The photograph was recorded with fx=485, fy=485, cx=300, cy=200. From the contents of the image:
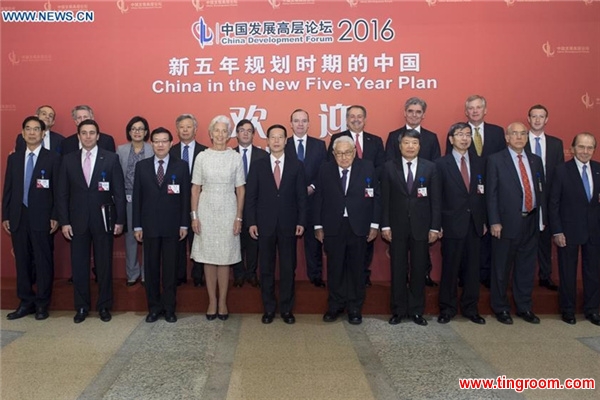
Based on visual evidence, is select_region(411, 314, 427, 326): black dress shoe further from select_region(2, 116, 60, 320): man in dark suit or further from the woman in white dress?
select_region(2, 116, 60, 320): man in dark suit

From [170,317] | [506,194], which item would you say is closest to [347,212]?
[506,194]

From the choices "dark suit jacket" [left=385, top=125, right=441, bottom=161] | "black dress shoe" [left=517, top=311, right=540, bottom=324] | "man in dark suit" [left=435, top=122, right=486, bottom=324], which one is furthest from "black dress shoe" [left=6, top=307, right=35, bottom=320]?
"black dress shoe" [left=517, top=311, right=540, bottom=324]

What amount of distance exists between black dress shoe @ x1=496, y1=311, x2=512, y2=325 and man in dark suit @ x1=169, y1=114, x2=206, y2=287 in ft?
8.23

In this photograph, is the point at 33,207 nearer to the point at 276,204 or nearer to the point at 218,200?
the point at 218,200

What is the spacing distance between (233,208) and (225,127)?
62 centimetres

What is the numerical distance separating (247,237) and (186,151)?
35.7 inches

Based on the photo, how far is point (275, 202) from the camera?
12.1ft

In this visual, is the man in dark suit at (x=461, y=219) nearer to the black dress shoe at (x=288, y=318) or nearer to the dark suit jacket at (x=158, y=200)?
the black dress shoe at (x=288, y=318)

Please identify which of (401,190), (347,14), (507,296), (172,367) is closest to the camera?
(172,367)

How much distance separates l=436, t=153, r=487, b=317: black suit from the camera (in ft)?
12.2

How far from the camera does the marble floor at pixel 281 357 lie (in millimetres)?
2697

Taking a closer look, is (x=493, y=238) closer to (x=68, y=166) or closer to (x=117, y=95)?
(x=68, y=166)

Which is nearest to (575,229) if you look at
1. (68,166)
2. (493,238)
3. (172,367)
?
(493,238)

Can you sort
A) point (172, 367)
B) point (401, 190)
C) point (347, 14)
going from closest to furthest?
point (172, 367)
point (401, 190)
point (347, 14)
